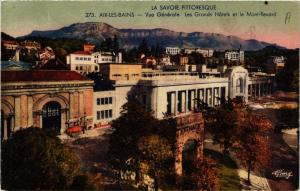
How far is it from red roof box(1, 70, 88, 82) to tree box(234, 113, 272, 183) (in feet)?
13.4

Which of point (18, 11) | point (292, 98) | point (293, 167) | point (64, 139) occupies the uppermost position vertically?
point (18, 11)

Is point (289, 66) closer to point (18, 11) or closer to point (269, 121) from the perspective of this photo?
point (269, 121)

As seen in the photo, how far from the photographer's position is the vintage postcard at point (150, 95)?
7547 mm

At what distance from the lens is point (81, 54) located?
7.96 m

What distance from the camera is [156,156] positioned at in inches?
312

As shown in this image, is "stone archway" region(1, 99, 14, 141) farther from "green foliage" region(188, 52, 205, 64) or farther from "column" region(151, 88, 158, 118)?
"green foliage" region(188, 52, 205, 64)

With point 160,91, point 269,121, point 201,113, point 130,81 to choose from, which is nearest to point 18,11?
point 130,81

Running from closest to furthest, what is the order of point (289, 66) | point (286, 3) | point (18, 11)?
point (18, 11) < point (286, 3) < point (289, 66)

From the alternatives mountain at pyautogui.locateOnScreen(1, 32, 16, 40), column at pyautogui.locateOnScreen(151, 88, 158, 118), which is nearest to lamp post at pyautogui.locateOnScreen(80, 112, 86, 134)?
column at pyautogui.locateOnScreen(151, 88, 158, 118)

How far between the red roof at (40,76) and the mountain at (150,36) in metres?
0.77

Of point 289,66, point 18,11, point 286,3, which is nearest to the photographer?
point 18,11

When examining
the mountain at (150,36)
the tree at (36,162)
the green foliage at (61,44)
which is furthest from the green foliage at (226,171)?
the green foliage at (61,44)

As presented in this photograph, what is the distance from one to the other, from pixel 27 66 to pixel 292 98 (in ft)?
19.8

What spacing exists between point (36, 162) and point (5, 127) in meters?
1.10
